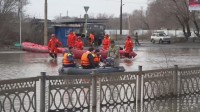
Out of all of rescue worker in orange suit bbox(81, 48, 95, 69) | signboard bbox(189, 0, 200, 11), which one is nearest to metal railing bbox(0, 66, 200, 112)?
signboard bbox(189, 0, 200, 11)

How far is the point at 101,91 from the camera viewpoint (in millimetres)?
12008

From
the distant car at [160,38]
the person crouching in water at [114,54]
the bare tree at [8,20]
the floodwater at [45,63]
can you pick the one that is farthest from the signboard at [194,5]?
the distant car at [160,38]

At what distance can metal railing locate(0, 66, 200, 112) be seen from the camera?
10.4m

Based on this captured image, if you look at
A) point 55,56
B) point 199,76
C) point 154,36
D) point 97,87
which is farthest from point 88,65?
point 154,36

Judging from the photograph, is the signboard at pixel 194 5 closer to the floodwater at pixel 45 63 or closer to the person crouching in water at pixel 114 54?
the person crouching in water at pixel 114 54

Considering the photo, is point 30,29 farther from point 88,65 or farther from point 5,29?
point 88,65

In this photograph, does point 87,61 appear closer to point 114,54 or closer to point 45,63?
point 114,54

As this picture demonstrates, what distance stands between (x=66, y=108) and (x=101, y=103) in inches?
48.9

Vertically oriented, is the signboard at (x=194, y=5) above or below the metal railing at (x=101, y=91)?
above

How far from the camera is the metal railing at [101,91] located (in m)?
10.4

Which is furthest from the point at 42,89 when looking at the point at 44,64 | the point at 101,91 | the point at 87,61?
the point at 44,64

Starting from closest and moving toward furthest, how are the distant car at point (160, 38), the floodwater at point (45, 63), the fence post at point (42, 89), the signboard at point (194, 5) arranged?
the fence post at point (42, 89)
the signboard at point (194, 5)
the floodwater at point (45, 63)
the distant car at point (160, 38)

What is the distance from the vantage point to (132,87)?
12.8 m

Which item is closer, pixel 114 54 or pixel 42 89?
pixel 42 89
